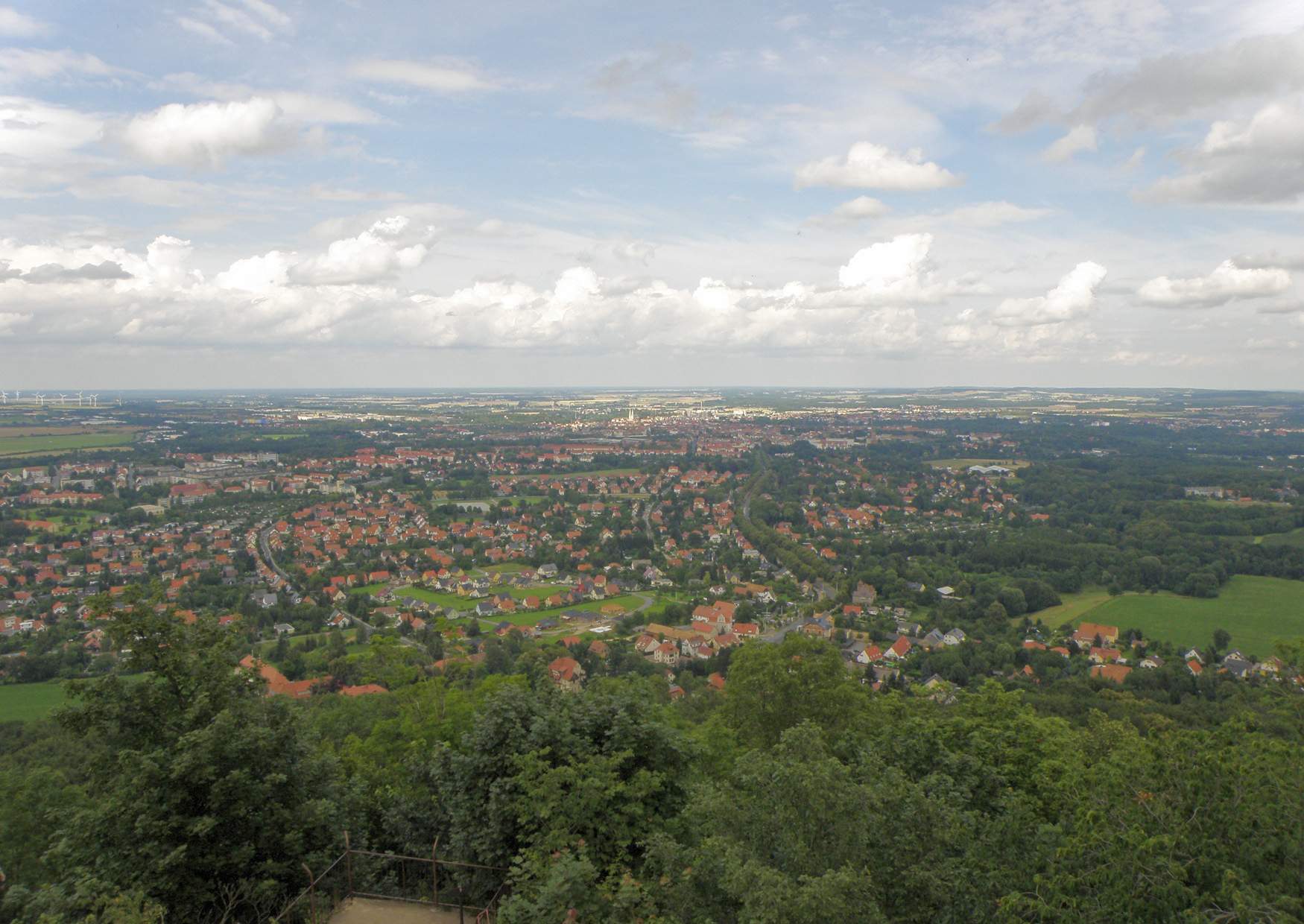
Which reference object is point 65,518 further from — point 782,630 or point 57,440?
point 57,440

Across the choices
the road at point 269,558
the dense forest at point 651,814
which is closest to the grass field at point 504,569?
the road at point 269,558

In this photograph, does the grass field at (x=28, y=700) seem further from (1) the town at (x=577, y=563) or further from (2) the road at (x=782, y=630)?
(2) the road at (x=782, y=630)

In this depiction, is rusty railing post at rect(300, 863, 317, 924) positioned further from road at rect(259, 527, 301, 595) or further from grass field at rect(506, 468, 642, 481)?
grass field at rect(506, 468, 642, 481)

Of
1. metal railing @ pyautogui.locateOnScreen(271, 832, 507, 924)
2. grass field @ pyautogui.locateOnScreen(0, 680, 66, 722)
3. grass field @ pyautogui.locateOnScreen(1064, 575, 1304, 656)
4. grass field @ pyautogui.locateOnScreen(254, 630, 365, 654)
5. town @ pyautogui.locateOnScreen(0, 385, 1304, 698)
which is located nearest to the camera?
metal railing @ pyautogui.locateOnScreen(271, 832, 507, 924)

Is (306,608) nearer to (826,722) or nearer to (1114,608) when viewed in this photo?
(826,722)

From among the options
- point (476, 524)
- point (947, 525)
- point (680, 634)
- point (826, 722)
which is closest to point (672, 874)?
point (826, 722)

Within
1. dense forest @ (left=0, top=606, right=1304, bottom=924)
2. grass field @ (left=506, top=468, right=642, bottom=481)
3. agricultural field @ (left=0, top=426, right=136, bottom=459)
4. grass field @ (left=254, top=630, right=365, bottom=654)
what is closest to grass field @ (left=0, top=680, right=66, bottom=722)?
grass field @ (left=254, top=630, right=365, bottom=654)
